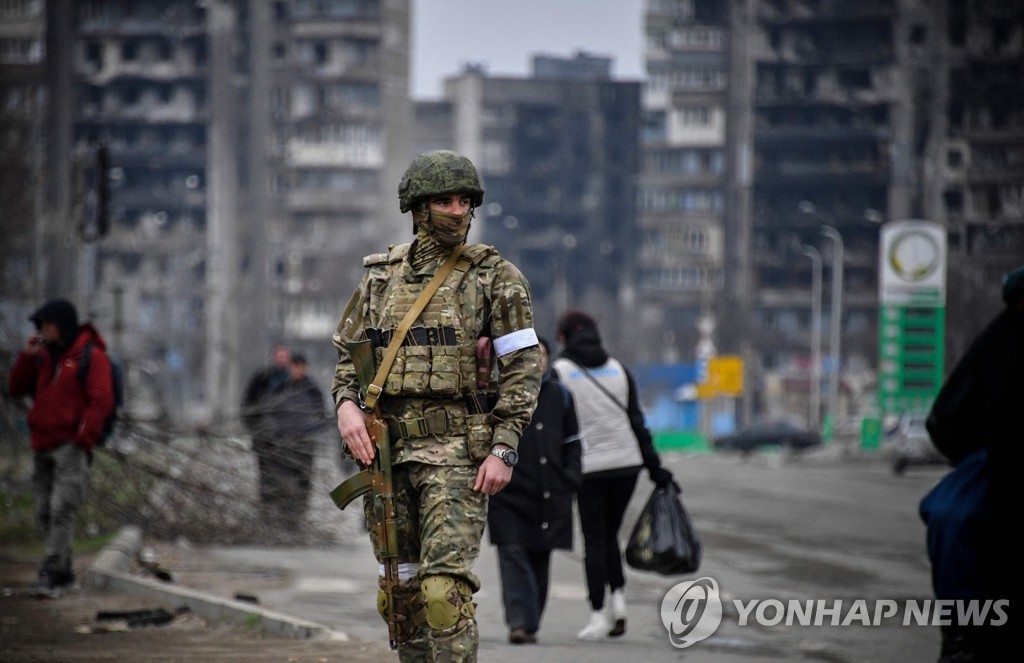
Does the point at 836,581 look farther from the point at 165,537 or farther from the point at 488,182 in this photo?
the point at 488,182

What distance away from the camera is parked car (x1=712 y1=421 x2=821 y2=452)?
64.8 m

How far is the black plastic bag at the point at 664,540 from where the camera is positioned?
9031mm

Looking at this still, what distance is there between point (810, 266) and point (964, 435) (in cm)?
9782

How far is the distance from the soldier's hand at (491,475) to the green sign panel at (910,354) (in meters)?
36.4

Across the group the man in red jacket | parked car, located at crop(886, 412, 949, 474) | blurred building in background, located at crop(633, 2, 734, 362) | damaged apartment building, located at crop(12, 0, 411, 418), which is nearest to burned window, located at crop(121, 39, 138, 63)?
damaged apartment building, located at crop(12, 0, 411, 418)

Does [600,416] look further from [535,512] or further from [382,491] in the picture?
[382,491]

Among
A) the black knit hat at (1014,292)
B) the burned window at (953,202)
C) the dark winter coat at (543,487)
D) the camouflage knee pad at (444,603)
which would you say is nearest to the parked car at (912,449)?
the dark winter coat at (543,487)

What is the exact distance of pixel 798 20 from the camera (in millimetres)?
102062

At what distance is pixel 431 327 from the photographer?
5719 mm

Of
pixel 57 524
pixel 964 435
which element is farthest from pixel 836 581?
pixel 964 435

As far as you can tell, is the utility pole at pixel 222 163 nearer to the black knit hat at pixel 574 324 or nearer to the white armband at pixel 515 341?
the black knit hat at pixel 574 324

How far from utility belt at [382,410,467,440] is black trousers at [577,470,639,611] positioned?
337 cm

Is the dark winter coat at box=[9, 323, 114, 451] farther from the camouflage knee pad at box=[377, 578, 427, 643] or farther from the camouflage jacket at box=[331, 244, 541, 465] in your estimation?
the camouflage knee pad at box=[377, 578, 427, 643]

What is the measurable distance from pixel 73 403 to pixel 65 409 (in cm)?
7
